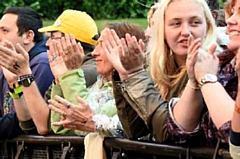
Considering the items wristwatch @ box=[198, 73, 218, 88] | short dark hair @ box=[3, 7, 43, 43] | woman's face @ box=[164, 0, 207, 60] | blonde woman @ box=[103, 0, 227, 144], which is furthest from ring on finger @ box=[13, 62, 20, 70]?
wristwatch @ box=[198, 73, 218, 88]

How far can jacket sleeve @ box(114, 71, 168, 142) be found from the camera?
13.4 ft

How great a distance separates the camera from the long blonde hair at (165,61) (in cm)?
436

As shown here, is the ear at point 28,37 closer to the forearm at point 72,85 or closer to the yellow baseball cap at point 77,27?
the yellow baseball cap at point 77,27

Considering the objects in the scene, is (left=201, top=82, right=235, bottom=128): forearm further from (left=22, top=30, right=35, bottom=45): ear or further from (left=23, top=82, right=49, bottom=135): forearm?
(left=22, top=30, right=35, bottom=45): ear

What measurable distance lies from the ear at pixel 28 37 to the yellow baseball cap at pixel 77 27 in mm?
225

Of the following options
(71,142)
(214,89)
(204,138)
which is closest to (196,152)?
(204,138)

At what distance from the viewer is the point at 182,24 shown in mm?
4500

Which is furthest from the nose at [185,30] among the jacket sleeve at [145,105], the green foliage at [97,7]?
the green foliage at [97,7]

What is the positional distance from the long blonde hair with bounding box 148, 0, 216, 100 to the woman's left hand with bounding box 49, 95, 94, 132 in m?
0.45

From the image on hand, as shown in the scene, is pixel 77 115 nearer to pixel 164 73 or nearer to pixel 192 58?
pixel 164 73

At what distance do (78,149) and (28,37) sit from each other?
1.90 m

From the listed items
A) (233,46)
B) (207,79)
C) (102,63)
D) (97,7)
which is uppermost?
(233,46)

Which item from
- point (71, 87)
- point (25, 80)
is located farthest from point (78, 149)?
point (25, 80)

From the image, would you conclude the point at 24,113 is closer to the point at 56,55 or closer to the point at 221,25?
the point at 56,55
